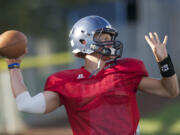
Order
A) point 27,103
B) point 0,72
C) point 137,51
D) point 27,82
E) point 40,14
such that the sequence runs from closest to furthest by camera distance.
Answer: point 27,103 → point 0,72 → point 27,82 → point 137,51 → point 40,14

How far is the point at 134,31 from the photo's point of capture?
14383 mm

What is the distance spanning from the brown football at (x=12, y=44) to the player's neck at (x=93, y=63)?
64cm

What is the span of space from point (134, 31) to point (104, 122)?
11190 mm

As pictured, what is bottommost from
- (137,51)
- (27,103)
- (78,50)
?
(137,51)

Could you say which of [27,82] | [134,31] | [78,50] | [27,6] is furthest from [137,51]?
[78,50]

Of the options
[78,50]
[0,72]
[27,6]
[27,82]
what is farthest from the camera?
[27,6]

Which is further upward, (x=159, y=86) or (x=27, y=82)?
(x=159, y=86)

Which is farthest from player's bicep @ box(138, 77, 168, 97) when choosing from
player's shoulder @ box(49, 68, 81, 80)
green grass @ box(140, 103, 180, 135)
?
green grass @ box(140, 103, 180, 135)

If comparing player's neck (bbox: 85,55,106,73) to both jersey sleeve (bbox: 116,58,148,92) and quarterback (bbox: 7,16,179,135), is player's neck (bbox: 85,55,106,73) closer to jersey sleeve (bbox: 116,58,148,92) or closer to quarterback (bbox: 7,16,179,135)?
quarterback (bbox: 7,16,179,135)

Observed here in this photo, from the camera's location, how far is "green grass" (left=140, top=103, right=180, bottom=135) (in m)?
7.76

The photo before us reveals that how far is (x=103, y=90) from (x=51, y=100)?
471 millimetres

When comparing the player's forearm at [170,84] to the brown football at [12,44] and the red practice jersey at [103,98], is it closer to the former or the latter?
the red practice jersey at [103,98]

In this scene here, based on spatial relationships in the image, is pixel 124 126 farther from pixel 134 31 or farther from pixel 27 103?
pixel 134 31

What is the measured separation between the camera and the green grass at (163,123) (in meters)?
7.76
